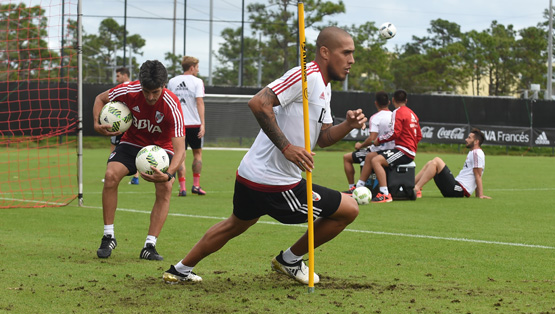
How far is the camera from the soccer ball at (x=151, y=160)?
20.2 ft

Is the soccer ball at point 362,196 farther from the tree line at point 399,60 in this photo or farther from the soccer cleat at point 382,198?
the tree line at point 399,60

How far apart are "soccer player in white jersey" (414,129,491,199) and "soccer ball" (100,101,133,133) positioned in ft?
23.7

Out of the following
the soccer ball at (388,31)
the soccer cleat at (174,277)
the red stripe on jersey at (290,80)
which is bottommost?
the soccer cleat at (174,277)

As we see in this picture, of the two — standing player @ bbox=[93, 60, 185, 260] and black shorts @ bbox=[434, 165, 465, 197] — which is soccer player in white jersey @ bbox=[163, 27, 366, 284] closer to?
standing player @ bbox=[93, 60, 185, 260]

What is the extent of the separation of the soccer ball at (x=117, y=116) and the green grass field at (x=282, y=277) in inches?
48.6

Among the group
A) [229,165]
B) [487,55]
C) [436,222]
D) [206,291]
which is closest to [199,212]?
[436,222]

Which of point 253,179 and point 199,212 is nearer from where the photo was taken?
point 253,179

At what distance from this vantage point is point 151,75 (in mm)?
6324

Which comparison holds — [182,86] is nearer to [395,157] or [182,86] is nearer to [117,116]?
[395,157]

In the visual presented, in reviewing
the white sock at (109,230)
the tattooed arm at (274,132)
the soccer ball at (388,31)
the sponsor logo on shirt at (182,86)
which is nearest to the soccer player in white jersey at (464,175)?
the sponsor logo on shirt at (182,86)

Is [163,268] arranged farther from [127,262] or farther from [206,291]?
[206,291]

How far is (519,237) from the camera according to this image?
807cm

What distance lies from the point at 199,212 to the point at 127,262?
3807mm

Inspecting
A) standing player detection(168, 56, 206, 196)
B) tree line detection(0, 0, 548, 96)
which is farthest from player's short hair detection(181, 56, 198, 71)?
tree line detection(0, 0, 548, 96)
